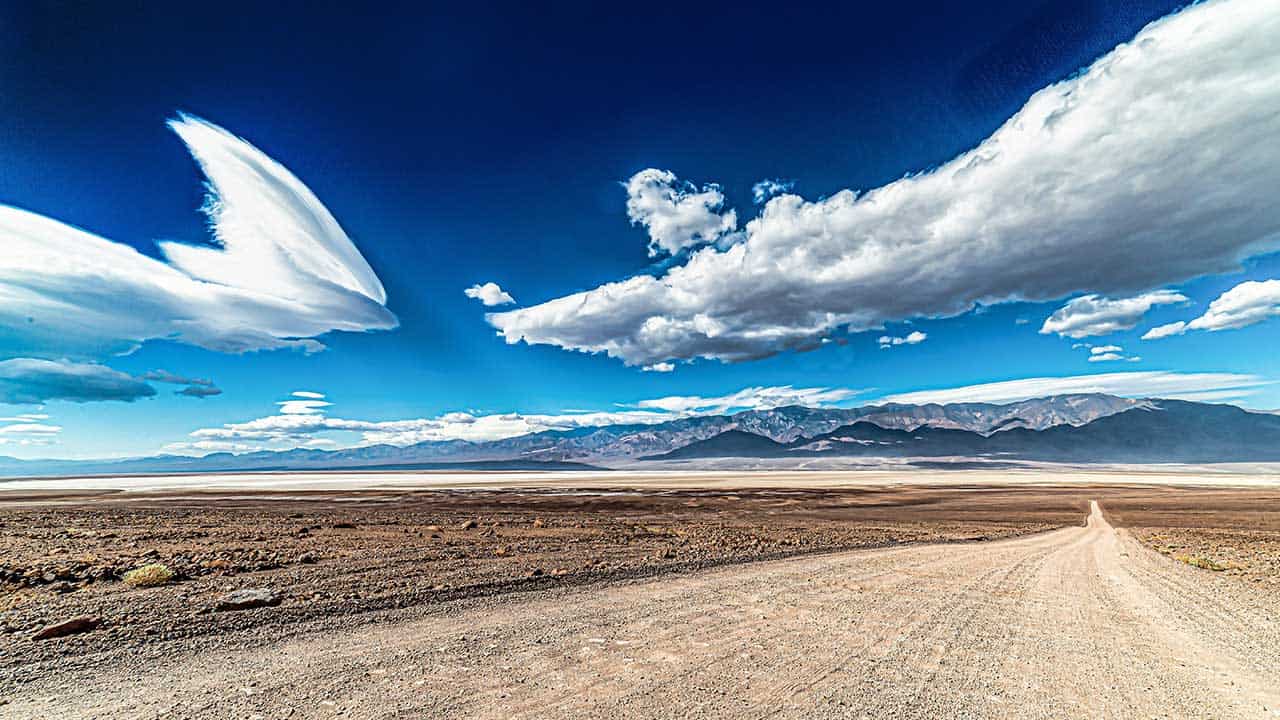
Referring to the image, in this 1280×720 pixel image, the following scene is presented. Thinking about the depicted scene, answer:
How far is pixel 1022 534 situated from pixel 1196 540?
6411 millimetres

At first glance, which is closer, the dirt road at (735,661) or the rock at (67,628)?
the dirt road at (735,661)

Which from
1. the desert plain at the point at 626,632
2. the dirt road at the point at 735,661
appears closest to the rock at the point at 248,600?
the desert plain at the point at 626,632

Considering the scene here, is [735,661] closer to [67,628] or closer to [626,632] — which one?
[626,632]

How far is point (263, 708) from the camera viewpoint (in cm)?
610

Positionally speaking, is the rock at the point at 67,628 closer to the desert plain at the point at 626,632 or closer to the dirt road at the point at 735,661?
the desert plain at the point at 626,632

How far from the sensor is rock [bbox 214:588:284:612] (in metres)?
10.0

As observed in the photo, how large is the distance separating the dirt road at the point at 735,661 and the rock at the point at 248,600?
1951 mm

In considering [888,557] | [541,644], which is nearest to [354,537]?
[541,644]

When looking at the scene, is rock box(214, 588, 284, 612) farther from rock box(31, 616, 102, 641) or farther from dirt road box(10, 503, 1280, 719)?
dirt road box(10, 503, 1280, 719)

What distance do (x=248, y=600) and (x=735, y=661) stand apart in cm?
873

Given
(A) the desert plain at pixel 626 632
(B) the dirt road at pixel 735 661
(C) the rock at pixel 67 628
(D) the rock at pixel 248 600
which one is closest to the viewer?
(B) the dirt road at pixel 735 661

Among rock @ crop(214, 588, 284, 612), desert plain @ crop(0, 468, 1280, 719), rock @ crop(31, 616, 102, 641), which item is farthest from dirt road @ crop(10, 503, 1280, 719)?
rock @ crop(214, 588, 284, 612)

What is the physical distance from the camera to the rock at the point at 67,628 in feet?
27.0

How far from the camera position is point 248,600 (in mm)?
10242
